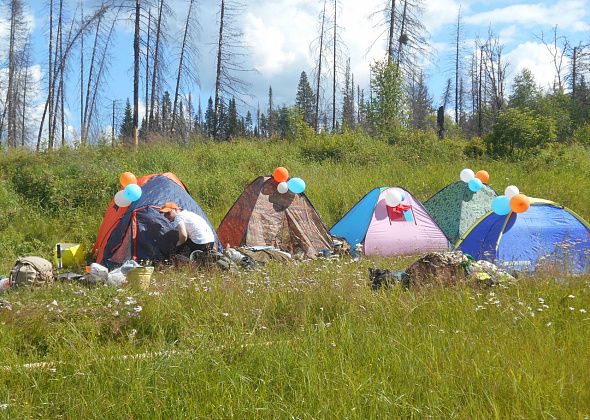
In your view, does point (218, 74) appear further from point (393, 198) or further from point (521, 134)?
point (393, 198)

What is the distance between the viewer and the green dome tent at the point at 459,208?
445 inches

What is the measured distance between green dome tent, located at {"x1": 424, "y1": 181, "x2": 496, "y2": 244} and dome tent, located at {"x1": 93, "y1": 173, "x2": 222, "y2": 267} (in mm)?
5191

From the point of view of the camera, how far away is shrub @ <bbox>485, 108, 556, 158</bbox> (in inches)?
713

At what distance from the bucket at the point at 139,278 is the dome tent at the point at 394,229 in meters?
5.02

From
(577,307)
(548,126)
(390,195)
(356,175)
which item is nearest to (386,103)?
(548,126)

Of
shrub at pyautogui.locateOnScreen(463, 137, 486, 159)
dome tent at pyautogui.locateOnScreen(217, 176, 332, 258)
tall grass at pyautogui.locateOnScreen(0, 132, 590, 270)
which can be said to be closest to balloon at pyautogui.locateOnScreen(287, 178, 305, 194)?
dome tent at pyautogui.locateOnScreen(217, 176, 332, 258)

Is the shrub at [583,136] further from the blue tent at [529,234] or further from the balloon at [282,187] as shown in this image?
the balloon at [282,187]

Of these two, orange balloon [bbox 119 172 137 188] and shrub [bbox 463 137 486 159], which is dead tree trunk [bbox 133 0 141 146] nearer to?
orange balloon [bbox 119 172 137 188]

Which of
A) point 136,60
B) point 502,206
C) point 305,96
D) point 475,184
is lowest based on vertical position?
point 502,206

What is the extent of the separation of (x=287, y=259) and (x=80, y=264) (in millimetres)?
3694

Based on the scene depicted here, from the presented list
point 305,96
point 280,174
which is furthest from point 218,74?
point 305,96

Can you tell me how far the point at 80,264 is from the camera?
367 inches

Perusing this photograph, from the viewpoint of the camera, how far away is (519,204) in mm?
8078

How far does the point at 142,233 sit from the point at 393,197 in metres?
4.81
